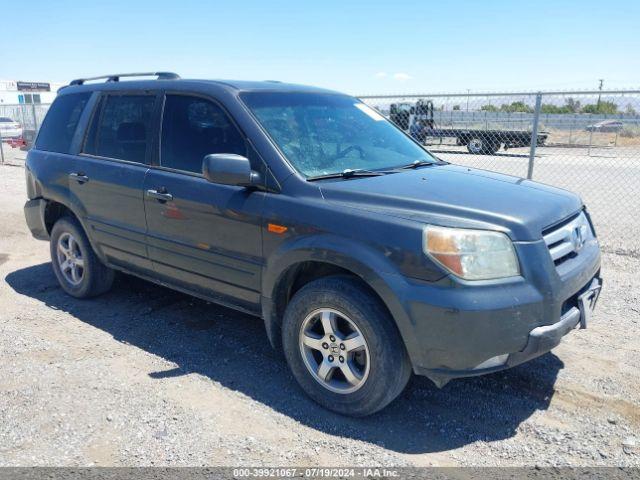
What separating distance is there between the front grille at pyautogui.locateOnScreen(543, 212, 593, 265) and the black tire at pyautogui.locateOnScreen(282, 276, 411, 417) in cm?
100

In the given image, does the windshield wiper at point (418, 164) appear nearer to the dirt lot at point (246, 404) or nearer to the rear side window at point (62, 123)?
the dirt lot at point (246, 404)

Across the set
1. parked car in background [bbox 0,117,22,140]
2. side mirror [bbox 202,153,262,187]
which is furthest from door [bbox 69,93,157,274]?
parked car in background [bbox 0,117,22,140]

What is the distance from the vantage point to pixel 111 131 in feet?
15.4

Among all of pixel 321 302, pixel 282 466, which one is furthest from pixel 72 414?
pixel 321 302

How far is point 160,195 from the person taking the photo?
4066 mm

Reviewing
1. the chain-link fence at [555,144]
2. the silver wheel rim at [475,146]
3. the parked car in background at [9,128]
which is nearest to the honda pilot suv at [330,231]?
the chain-link fence at [555,144]

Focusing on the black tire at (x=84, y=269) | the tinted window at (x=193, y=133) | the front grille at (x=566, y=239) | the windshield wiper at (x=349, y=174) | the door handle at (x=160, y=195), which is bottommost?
the black tire at (x=84, y=269)

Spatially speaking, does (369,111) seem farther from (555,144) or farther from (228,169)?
(555,144)

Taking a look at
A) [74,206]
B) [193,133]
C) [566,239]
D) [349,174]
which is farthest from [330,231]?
[74,206]

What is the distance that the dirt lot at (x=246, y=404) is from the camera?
9.67 feet

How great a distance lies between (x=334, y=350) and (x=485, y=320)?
0.93 m

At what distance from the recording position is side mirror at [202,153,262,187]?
334cm

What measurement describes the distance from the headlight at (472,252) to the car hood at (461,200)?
6cm

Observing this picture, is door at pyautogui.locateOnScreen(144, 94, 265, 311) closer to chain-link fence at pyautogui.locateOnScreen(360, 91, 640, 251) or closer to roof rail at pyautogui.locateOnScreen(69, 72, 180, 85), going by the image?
roof rail at pyautogui.locateOnScreen(69, 72, 180, 85)
